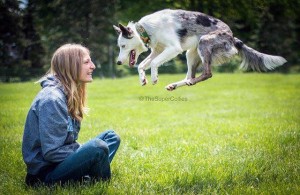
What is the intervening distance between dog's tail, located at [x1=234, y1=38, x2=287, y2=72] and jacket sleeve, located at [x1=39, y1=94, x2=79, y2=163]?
4.82 ft

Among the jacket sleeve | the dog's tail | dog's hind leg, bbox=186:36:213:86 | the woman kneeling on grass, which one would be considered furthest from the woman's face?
the dog's tail

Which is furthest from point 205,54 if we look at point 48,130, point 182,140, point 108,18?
point 182,140

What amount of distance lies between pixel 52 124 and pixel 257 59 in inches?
64.1

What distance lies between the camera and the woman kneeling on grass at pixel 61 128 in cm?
330

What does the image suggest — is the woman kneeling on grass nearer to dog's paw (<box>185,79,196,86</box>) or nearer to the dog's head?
Answer: the dog's head

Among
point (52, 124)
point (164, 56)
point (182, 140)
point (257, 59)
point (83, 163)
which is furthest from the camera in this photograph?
point (182, 140)

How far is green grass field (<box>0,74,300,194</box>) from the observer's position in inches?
149

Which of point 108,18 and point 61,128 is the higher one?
point 108,18

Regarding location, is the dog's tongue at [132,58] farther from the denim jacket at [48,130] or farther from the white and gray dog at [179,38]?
the denim jacket at [48,130]

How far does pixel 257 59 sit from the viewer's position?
281 cm

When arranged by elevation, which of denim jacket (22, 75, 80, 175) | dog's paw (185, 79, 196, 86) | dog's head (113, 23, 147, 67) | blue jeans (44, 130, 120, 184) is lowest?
blue jeans (44, 130, 120, 184)

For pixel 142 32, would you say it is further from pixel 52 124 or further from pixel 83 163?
pixel 83 163

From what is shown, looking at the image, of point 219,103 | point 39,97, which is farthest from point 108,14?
point 219,103

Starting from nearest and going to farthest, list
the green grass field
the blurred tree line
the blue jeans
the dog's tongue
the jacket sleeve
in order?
1. the dog's tongue
2. the blurred tree line
3. the jacket sleeve
4. the blue jeans
5. the green grass field
